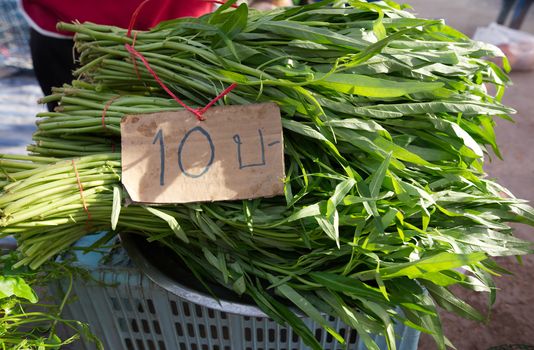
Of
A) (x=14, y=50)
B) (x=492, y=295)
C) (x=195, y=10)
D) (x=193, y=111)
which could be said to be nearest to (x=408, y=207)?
(x=492, y=295)

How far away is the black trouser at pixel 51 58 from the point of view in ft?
5.24

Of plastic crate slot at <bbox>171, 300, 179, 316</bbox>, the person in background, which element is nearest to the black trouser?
the person in background

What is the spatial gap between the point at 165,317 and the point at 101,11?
972mm

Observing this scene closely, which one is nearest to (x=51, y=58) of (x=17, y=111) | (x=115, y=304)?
(x=115, y=304)

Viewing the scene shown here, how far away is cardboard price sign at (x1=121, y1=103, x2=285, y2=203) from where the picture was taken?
889 millimetres

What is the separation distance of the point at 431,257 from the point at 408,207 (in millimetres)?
108

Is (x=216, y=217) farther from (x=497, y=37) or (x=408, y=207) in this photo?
(x=497, y=37)

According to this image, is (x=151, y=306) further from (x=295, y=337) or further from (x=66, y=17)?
(x=66, y=17)

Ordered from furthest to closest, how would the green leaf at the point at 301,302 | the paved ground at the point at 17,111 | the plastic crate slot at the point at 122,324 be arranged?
the paved ground at the point at 17,111
the plastic crate slot at the point at 122,324
the green leaf at the point at 301,302

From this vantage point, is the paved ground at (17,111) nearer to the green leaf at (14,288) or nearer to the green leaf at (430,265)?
the green leaf at (14,288)

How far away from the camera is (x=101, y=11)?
148 centimetres

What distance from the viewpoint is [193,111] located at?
0.91 metres

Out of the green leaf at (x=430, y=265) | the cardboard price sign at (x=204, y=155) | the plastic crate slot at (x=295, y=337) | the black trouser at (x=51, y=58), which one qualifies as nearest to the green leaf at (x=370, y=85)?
the cardboard price sign at (x=204, y=155)

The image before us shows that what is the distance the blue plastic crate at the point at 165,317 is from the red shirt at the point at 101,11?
804 mm
